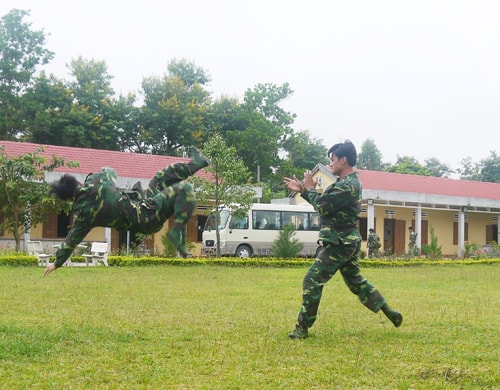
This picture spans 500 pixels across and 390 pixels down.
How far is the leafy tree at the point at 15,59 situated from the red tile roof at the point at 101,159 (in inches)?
364

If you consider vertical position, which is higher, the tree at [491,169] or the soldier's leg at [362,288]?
the tree at [491,169]

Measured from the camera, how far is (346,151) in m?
6.51

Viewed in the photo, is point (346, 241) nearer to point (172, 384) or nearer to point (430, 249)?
point (172, 384)

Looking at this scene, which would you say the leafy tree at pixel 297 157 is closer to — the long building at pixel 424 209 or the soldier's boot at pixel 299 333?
the long building at pixel 424 209

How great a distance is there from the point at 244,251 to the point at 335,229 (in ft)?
57.1

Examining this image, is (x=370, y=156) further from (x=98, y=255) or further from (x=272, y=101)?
(x=98, y=255)

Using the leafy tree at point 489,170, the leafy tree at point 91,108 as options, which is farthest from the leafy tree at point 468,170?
the leafy tree at point 91,108

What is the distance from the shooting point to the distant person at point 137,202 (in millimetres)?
5262

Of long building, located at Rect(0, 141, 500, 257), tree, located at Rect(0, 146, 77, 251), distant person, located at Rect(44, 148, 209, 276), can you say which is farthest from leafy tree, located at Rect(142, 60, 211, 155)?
distant person, located at Rect(44, 148, 209, 276)

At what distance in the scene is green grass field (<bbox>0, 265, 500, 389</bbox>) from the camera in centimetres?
473

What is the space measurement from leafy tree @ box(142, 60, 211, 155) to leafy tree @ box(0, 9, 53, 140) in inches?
237

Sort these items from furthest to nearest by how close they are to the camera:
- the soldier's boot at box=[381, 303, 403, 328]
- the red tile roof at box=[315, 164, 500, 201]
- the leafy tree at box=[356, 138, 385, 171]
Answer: the leafy tree at box=[356, 138, 385, 171]
the red tile roof at box=[315, 164, 500, 201]
the soldier's boot at box=[381, 303, 403, 328]

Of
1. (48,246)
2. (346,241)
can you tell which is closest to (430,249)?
(48,246)

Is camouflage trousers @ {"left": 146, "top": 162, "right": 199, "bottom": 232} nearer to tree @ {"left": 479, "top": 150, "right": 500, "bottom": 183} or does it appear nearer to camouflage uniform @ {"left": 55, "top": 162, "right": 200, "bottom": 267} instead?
camouflage uniform @ {"left": 55, "top": 162, "right": 200, "bottom": 267}
